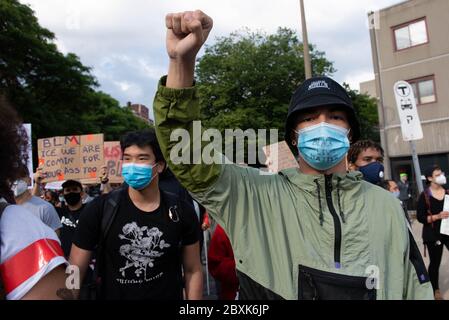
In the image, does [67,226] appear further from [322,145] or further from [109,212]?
[322,145]

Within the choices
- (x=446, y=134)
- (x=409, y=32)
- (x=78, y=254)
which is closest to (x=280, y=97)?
(x=409, y=32)

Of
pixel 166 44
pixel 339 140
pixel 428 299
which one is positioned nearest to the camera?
pixel 166 44

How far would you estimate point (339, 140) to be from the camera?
1705 mm

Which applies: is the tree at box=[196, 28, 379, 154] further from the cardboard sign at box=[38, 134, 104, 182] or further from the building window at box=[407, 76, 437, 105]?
the cardboard sign at box=[38, 134, 104, 182]

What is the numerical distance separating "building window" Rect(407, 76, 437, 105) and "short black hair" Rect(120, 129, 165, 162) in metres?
18.6

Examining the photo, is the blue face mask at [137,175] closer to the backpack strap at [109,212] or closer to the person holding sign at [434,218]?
the backpack strap at [109,212]

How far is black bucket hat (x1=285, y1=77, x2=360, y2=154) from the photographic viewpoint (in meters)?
1.67

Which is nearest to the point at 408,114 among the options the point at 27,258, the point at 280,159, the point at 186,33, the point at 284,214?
the point at 280,159

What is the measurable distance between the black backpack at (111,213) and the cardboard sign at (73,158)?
13.3 feet

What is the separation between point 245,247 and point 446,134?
19.2 meters

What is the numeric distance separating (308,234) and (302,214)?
0.27 feet
